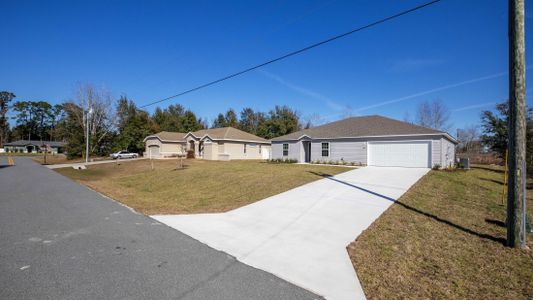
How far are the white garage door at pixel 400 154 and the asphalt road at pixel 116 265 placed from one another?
18350 mm

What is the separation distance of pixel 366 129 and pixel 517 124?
1795 centimetres

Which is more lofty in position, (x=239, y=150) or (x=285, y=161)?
(x=239, y=150)

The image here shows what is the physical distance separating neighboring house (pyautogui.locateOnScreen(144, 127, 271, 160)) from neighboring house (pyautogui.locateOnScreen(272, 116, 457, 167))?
23.2ft

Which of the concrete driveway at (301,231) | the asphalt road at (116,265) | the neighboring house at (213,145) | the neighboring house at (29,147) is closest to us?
the asphalt road at (116,265)

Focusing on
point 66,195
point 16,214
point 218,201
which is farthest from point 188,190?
point 16,214

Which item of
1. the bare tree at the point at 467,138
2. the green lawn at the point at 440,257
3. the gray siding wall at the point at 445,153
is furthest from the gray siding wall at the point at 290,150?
the bare tree at the point at 467,138

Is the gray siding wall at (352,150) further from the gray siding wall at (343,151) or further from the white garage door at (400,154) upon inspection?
the white garage door at (400,154)

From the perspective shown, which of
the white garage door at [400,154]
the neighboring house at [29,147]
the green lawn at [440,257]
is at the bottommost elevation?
the green lawn at [440,257]

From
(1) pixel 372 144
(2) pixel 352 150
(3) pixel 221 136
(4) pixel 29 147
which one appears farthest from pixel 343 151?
(4) pixel 29 147

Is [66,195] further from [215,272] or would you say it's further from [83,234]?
[215,272]

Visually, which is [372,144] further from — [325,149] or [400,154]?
[325,149]

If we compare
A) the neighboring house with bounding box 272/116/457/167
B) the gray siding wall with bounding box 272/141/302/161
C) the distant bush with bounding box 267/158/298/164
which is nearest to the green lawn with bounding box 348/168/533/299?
the neighboring house with bounding box 272/116/457/167

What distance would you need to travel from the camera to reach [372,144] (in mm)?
20453

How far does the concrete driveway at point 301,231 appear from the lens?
3.68 m
